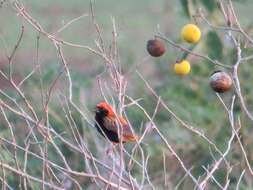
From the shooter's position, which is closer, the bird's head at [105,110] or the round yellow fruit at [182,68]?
the bird's head at [105,110]

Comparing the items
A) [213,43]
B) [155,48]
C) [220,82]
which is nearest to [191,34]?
[155,48]

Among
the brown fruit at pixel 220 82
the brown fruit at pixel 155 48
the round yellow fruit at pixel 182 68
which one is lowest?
the brown fruit at pixel 220 82

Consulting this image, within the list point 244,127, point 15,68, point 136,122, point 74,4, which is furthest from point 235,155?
point 74,4

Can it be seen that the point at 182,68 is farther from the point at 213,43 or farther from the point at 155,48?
the point at 213,43

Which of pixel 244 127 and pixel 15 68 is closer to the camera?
pixel 244 127

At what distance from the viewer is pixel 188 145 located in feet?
20.3

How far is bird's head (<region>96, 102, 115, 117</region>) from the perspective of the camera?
11.3 feet

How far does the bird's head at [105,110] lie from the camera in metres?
3.45

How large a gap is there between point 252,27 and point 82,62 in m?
5.71

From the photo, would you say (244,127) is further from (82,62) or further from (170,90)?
(82,62)

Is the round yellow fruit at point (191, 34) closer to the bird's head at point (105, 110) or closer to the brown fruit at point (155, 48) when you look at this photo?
the brown fruit at point (155, 48)

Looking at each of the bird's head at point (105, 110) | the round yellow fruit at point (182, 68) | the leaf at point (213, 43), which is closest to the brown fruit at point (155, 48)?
the round yellow fruit at point (182, 68)

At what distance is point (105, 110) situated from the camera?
3.50 m

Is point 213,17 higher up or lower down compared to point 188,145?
higher up
